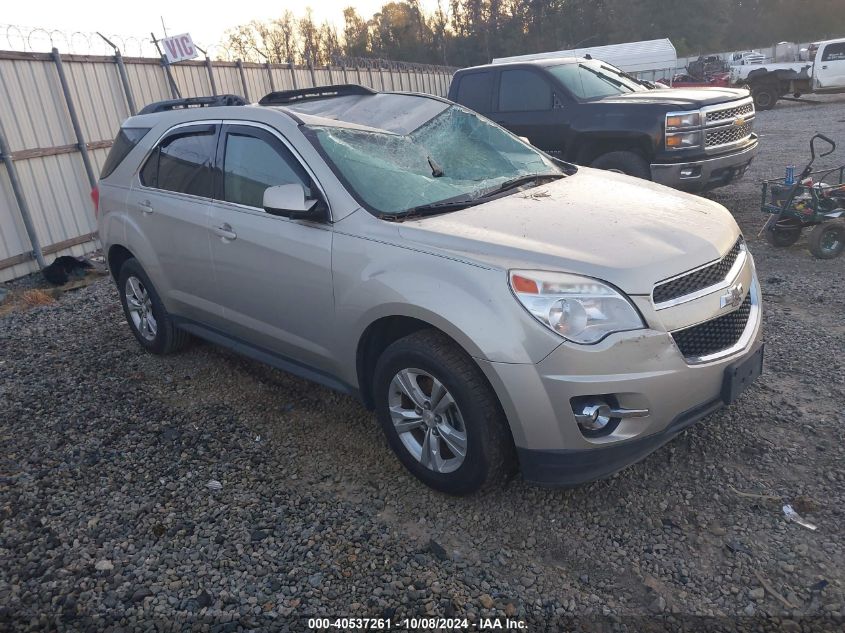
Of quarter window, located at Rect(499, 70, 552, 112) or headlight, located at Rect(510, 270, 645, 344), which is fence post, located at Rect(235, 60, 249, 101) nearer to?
quarter window, located at Rect(499, 70, 552, 112)

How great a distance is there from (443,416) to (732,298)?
1420mm

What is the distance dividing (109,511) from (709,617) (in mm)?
2765

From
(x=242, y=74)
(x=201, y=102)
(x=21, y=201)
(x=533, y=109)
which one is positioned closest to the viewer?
(x=201, y=102)

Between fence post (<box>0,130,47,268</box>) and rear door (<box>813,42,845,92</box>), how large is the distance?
23018 millimetres

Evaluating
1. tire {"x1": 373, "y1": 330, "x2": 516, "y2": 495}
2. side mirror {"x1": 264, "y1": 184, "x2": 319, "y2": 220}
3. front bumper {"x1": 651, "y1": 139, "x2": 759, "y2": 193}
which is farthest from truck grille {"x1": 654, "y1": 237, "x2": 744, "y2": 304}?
front bumper {"x1": 651, "y1": 139, "x2": 759, "y2": 193}

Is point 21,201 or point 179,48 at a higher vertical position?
point 179,48

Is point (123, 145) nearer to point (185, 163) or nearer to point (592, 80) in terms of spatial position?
point (185, 163)

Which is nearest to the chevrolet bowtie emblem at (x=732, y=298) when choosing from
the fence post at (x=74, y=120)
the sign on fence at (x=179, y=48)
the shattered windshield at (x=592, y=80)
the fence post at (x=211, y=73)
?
the shattered windshield at (x=592, y=80)

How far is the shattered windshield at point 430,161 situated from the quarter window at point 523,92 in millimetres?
4251

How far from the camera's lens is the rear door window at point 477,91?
8.83 m

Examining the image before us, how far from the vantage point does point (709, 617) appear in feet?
7.79

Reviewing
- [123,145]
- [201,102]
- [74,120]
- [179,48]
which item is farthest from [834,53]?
[123,145]

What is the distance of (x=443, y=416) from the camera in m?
2.99

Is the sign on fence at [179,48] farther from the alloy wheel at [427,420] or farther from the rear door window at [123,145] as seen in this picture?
the alloy wheel at [427,420]
